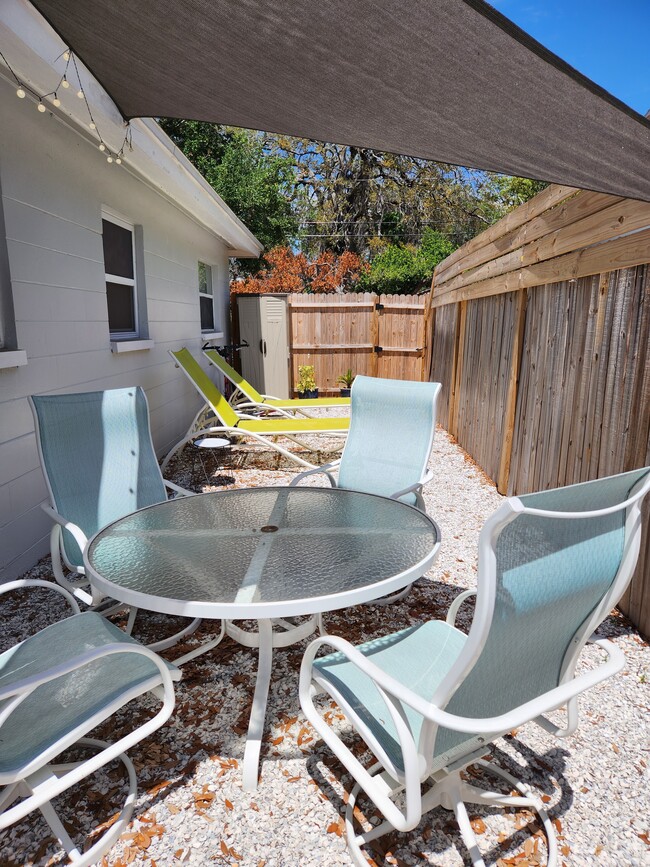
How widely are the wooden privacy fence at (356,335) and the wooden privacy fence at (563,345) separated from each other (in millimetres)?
4405

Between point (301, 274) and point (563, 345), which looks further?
point (301, 274)

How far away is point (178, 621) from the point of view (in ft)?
9.14

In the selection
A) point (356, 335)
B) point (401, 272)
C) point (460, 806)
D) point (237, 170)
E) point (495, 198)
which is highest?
point (495, 198)

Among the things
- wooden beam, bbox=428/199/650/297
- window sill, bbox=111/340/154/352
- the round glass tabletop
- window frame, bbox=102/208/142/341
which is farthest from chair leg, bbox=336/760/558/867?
window frame, bbox=102/208/142/341

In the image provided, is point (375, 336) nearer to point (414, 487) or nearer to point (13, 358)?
point (414, 487)

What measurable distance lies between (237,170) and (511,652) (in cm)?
1407

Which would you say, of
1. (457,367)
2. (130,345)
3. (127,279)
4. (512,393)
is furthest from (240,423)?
(457,367)

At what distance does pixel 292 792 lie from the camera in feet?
5.76

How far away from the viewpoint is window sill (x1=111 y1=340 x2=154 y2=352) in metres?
4.55

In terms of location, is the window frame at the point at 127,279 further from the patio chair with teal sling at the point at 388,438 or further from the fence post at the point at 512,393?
the fence post at the point at 512,393

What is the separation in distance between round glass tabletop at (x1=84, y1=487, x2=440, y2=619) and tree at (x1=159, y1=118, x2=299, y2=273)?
487 inches

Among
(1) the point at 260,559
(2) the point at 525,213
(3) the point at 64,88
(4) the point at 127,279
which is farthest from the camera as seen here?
(4) the point at 127,279

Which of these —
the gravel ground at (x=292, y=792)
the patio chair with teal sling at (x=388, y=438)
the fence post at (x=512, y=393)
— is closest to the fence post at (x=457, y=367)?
the fence post at (x=512, y=393)

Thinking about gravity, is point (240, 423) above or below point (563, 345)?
below
